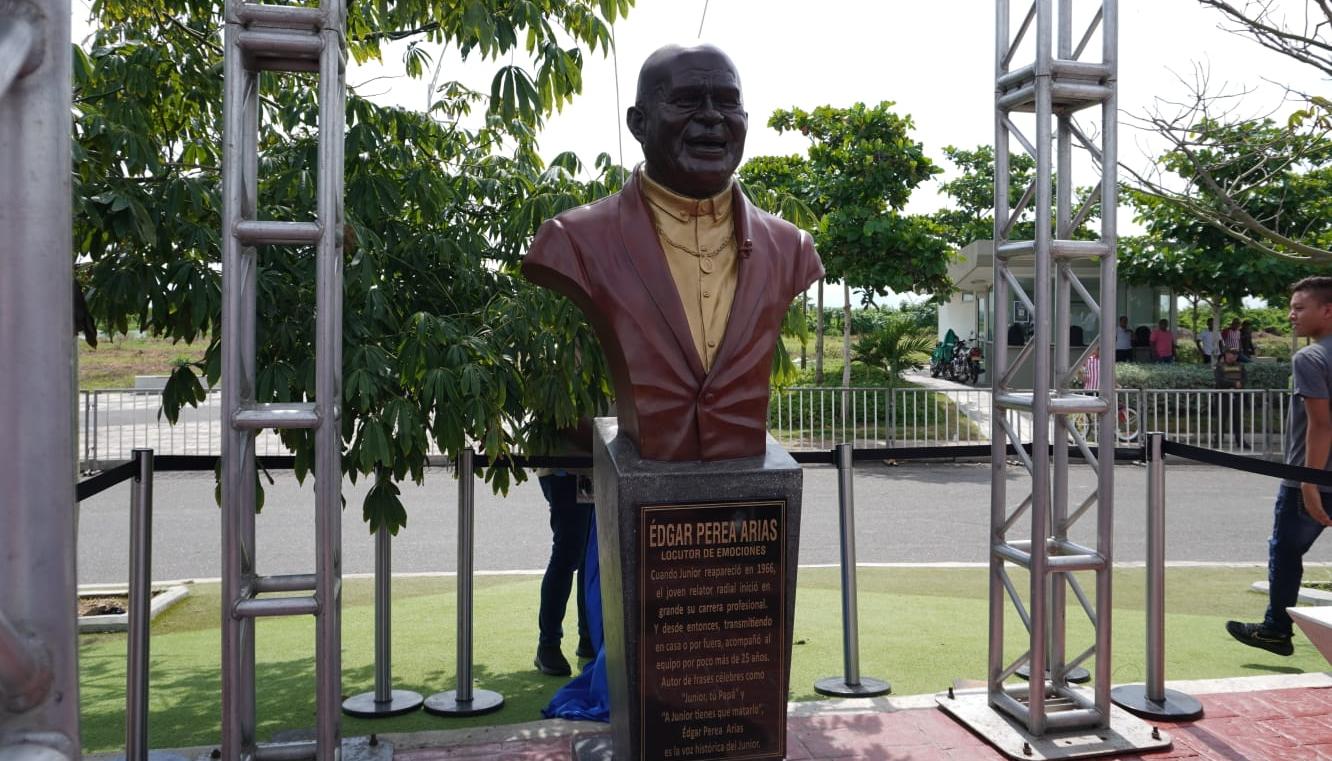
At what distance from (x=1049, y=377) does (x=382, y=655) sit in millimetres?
3169

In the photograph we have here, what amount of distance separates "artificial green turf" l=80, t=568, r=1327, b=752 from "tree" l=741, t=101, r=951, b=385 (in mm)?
10898

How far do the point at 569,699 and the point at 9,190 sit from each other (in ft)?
13.9

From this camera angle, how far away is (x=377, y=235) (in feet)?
15.4

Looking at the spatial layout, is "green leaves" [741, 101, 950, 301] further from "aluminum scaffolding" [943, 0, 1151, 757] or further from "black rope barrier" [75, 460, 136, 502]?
"black rope barrier" [75, 460, 136, 502]

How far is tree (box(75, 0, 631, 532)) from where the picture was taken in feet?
13.5

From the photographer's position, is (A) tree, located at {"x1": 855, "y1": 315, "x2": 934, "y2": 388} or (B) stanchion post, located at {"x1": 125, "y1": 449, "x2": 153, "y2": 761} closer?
(B) stanchion post, located at {"x1": 125, "y1": 449, "x2": 153, "y2": 761}

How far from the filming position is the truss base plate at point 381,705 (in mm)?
4652

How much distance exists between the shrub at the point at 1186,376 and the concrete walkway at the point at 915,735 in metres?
12.7

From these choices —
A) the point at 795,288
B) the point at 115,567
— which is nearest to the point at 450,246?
the point at 795,288

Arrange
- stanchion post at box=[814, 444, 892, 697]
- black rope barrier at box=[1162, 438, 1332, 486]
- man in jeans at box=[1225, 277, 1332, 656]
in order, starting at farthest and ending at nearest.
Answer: man in jeans at box=[1225, 277, 1332, 656], stanchion post at box=[814, 444, 892, 697], black rope barrier at box=[1162, 438, 1332, 486]

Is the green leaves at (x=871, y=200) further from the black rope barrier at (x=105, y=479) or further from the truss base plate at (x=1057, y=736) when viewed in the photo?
the black rope barrier at (x=105, y=479)

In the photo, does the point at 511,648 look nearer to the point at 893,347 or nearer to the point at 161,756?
the point at 161,756

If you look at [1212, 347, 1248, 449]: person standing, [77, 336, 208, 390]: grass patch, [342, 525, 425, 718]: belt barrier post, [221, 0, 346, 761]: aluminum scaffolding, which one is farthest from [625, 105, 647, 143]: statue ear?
[77, 336, 208, 390]: grass patch

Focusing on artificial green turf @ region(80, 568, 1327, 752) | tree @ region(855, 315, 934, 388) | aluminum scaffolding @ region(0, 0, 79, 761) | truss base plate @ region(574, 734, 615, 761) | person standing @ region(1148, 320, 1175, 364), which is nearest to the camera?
aluminum scaffolding @ region(0, 0, 79, 761)
